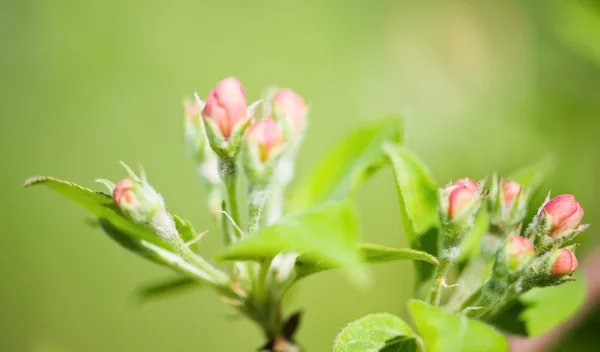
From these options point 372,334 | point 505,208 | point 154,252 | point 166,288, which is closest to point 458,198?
point 505,208

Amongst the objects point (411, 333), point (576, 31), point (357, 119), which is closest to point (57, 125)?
point (357, 119)

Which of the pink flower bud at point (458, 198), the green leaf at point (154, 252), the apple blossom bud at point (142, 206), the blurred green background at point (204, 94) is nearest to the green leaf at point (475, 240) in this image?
the pink flower bud at point (458, 198)

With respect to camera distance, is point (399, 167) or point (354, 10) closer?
point (399, 167)

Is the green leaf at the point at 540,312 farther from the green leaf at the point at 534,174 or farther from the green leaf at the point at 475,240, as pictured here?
the green leaf at the point at 534,174

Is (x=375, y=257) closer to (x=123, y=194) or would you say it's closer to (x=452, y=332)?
(x=452, y=332)

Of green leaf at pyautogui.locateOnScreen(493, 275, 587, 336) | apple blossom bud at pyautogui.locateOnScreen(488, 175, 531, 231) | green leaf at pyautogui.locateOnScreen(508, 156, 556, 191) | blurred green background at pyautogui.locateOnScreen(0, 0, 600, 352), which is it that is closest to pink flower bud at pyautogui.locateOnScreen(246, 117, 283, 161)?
apple blossom bud at pyautogui.locateOnScreen(488, 175, 531, 231)

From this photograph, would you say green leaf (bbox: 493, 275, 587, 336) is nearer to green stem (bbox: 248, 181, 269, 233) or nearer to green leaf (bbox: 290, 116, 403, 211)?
green leaf (bbox: 290, 116, 403, 211)

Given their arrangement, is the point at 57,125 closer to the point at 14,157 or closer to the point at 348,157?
the point at 14,157
